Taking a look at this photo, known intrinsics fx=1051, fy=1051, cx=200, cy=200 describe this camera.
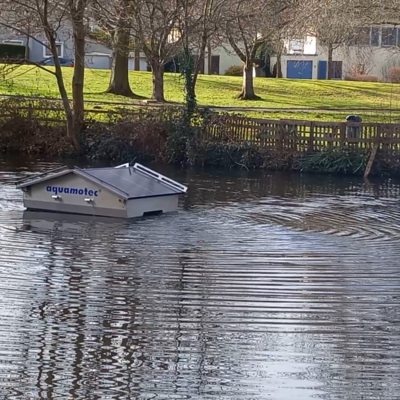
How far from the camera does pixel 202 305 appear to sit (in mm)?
12156

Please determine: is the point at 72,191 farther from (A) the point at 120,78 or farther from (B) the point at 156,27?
(A) the point at 120,78

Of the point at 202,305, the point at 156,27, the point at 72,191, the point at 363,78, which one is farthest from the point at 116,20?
the point at 363,78

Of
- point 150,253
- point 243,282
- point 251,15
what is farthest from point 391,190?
point 251,15

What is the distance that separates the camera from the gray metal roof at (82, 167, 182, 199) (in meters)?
19.4

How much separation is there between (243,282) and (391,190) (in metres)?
12.9

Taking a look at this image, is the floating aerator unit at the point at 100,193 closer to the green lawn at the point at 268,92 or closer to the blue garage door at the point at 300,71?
the green lawn at the point at 268,92

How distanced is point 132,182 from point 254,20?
23.1m

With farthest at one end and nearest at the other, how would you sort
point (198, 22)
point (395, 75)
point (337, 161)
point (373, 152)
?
point (395, 75) < point (198, 22) < point (337, 161) < point (373, 152)

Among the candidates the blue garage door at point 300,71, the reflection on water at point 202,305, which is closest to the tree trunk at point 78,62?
the reflection on water at point 202,305

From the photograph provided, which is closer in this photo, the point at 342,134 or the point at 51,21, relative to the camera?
the point at 342,134

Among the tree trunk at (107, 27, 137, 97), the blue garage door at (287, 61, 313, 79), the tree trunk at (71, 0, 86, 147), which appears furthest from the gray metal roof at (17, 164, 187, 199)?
the blue garage door at (287, 61, 313, 79)

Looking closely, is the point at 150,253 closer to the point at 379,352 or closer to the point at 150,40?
the point at 379,352

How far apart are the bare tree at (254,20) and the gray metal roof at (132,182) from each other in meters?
16.9

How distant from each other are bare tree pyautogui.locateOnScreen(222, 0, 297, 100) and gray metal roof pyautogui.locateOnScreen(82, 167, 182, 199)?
16939 millimetres
